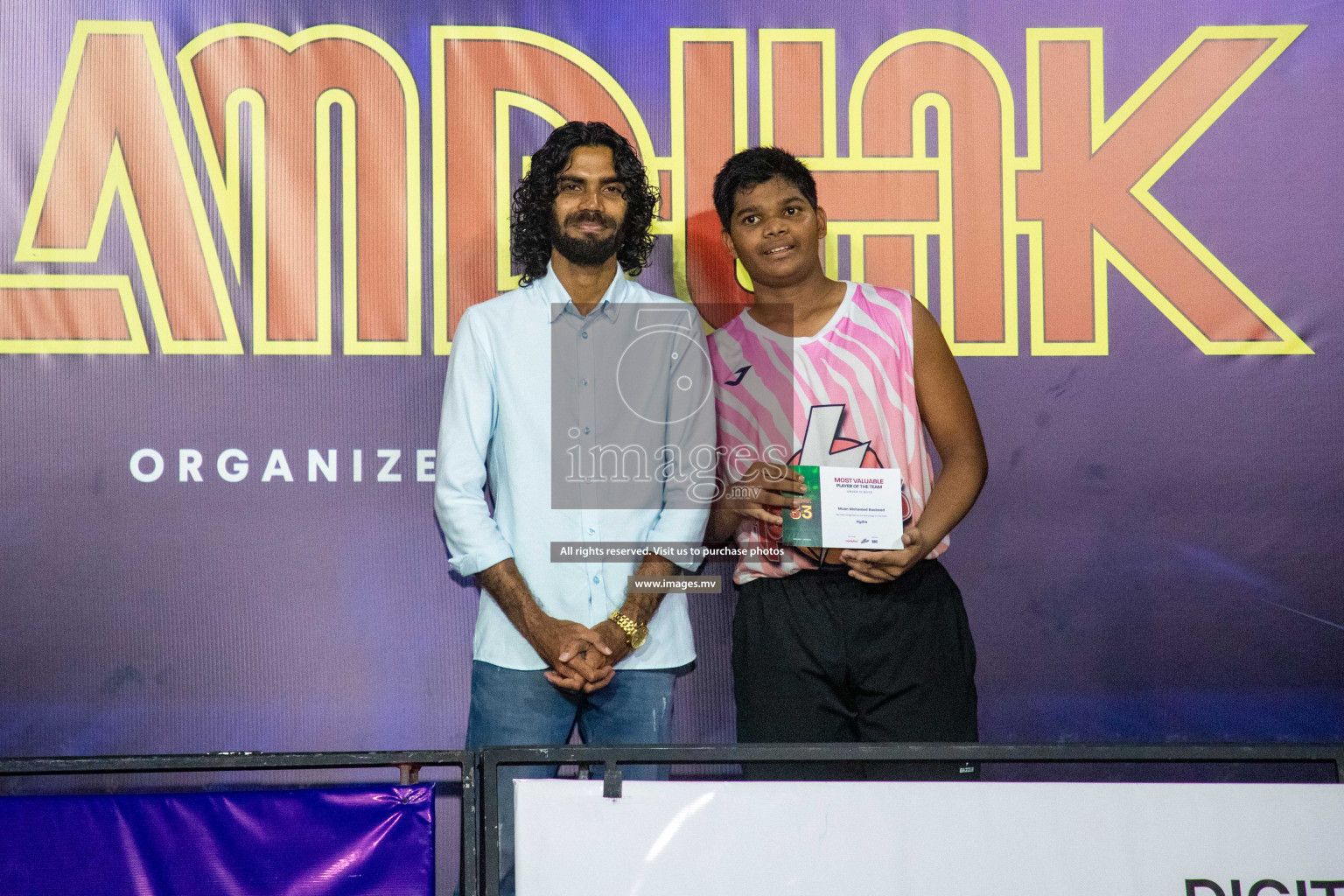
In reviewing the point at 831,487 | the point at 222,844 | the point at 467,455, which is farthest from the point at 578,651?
the point at 222,844

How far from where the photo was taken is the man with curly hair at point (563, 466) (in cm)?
244

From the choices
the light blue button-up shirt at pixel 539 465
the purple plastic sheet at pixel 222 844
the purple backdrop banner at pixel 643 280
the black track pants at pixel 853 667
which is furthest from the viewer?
the purple backdrop banner at pixel 643 280

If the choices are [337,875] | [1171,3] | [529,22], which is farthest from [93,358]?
[1171,3]

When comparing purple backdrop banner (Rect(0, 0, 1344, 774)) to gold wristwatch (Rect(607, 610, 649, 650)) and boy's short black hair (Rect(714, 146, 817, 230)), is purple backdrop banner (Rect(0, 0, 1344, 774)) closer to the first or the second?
boy's short black hair (Rect(714, 146, 817, 230))

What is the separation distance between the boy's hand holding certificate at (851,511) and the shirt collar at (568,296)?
642 mm

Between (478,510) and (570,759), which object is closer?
(570,759)

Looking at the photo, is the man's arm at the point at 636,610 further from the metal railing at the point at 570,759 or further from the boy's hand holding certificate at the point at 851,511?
the metal railing at the point at 570,759

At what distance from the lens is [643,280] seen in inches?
113

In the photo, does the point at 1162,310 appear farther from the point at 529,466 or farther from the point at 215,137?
the point at 215,137

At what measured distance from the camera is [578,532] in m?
2.53

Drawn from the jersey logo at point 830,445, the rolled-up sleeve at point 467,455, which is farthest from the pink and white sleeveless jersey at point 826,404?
the rolled-up sleeve at point 467,455

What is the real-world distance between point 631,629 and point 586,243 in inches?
35.3

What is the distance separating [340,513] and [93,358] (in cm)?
72

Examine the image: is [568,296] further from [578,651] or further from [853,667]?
[853,667]
